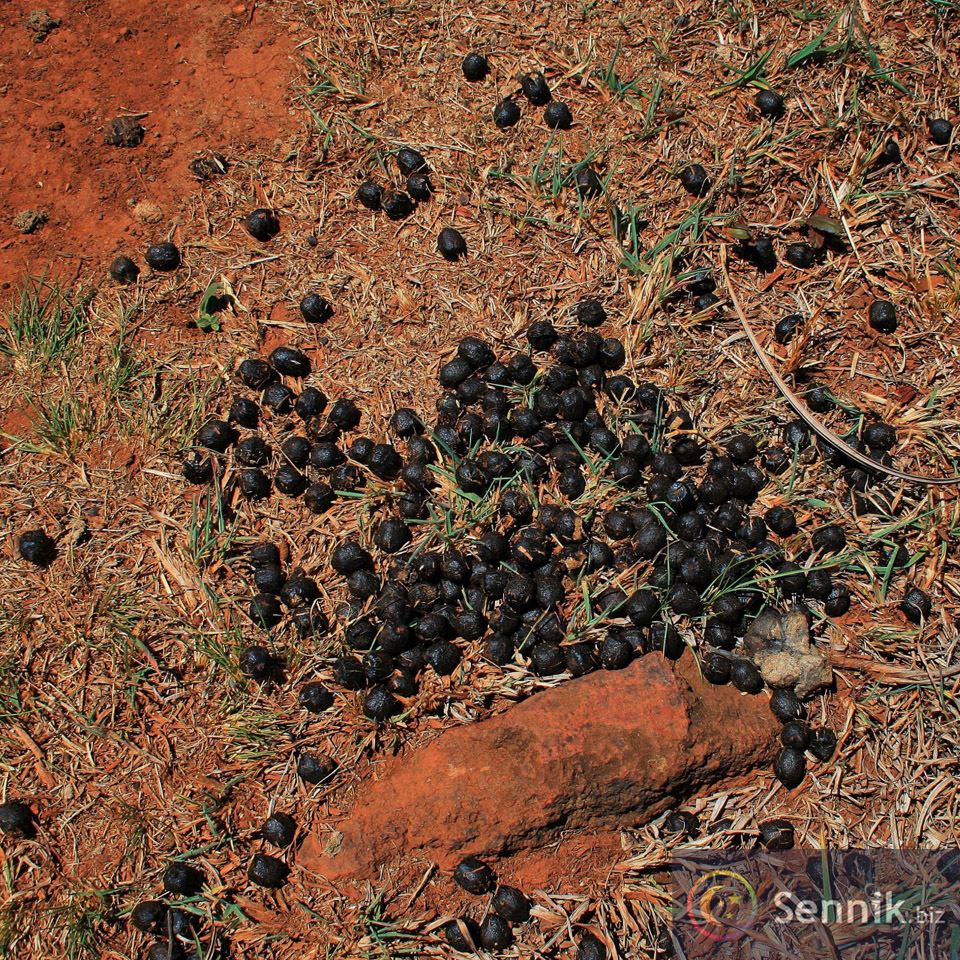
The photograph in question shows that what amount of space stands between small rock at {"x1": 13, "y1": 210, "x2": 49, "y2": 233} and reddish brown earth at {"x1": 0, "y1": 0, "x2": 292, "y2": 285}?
1.6 inches

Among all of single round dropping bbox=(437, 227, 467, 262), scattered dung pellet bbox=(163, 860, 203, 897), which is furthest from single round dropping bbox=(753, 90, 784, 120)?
scattered dung pellet bbox=(163, 860, 203, 897)

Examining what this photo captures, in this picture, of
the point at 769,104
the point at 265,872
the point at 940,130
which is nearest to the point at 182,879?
the point at 265,872

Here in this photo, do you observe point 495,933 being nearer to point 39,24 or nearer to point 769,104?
point 769,104

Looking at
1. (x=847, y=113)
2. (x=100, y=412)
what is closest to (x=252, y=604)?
(x=100, y=412)

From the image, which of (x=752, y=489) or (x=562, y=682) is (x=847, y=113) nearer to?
(x=752, y=489)

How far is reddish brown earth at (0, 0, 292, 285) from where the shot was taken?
16.2 feet

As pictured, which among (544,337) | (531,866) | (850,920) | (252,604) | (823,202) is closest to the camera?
(850,920)

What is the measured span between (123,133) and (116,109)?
221 millimetres

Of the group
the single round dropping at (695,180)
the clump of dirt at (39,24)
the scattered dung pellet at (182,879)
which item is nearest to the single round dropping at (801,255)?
the single round dropping at (695,180)

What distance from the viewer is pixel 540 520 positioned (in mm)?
4141

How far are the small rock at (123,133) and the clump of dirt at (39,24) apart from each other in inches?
31.4

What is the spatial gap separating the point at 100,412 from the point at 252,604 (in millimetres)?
1393

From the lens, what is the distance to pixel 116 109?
5145mm

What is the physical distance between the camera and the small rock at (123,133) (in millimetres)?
5055
